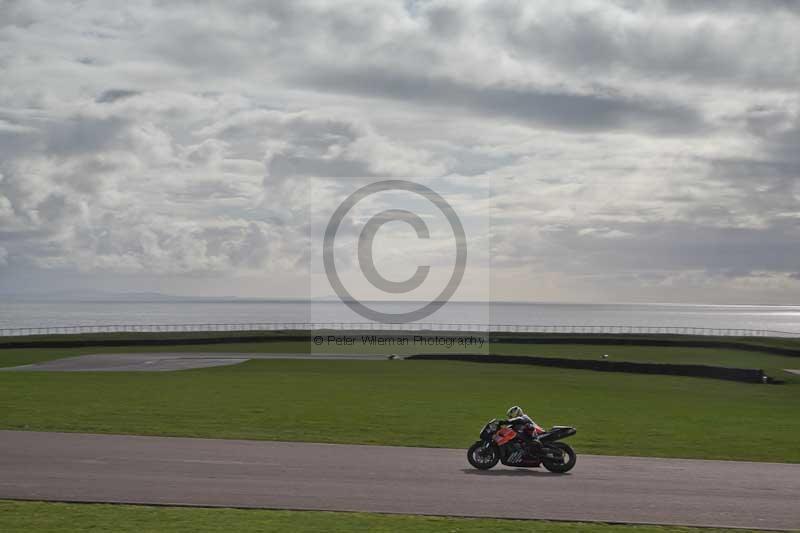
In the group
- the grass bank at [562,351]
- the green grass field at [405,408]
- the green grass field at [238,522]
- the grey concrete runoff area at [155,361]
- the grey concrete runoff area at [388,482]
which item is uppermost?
the green grass field at [238,522]

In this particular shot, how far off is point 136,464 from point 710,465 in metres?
12.0

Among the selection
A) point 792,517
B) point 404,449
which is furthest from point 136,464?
point 792,517

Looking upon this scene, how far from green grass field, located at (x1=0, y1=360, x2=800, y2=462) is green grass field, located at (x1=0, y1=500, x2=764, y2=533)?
7526mm

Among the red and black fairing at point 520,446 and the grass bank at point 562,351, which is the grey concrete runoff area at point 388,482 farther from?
the grass bank at point 562,351

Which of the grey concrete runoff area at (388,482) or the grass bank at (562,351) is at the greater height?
the grey concrete runoff area at (388,482)

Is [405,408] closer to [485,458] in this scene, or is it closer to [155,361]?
[485,458]

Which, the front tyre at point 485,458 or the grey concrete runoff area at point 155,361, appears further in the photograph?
the grey concrete runoff area at point 155,361

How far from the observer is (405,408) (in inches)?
1078

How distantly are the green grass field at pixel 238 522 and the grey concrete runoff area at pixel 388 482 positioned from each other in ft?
1.51

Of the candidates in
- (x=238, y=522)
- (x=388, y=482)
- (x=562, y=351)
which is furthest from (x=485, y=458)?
(x=562, y=351)

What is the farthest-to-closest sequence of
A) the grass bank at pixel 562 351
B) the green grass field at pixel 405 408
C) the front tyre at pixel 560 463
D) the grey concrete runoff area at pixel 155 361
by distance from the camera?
the grass bank at pixel 562 351 → the grey concrete runoff area at pixel 155 361 → the green grass field at pixel 405 408 → the front tyre at pixel 560 463

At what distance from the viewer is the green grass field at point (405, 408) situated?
20938 mm

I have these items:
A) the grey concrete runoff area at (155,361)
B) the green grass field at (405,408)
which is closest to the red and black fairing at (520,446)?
the green grass field at (405,408)

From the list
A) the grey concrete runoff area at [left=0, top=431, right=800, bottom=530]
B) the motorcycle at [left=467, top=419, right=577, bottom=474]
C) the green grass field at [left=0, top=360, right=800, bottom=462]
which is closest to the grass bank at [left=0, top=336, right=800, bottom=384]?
the green grass field at [left=0, top=360, right=800, bottom=462]
